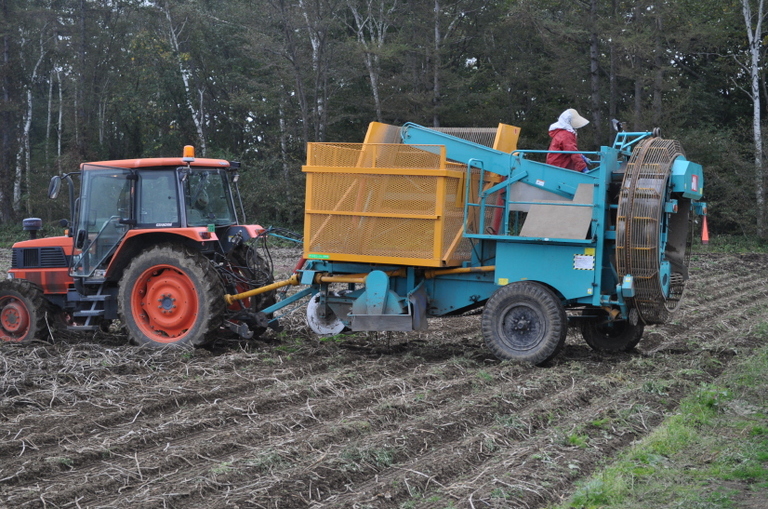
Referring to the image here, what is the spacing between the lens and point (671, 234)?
949cm

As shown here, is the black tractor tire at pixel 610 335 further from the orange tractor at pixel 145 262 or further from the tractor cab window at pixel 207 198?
the tractor cab window at pixel 207 198

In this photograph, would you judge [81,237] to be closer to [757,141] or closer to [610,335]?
[610,335]

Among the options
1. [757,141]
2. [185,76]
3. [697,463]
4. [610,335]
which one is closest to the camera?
[697,463]

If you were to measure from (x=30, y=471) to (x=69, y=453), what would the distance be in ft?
1.21

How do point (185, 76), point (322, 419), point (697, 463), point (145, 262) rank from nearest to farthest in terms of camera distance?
point (697, 463)
point (322, 419)
point (145, 262)
point (185, 76)

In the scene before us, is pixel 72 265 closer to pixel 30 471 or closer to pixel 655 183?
pixel 30 471

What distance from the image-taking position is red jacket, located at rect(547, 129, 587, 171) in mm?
9539

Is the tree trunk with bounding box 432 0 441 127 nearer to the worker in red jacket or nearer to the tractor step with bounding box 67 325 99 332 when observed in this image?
the worker in red jacket

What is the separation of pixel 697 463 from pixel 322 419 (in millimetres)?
2668

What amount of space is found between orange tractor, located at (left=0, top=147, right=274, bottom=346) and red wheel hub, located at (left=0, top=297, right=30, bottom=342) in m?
0.01

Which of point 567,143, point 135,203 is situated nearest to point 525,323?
point 567,143

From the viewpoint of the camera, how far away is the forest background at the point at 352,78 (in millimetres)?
27344

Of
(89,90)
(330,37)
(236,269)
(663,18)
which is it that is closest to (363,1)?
(330,37)

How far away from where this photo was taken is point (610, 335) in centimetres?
992
